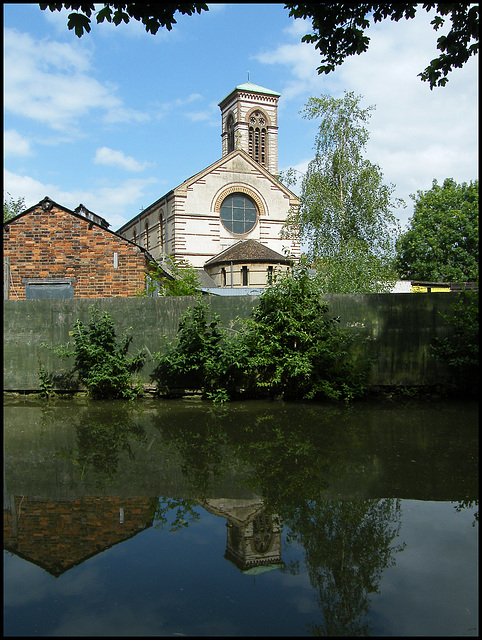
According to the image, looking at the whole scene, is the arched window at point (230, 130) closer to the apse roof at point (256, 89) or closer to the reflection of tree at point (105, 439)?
the apse roof at point (256, 89)

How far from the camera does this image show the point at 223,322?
11773 millimetres

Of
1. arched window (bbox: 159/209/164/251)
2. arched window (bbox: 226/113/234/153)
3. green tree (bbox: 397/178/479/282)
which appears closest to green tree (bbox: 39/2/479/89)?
arched window (bbox: 159/209/164/251)

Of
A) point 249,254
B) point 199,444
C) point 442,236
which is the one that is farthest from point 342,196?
point 442,236

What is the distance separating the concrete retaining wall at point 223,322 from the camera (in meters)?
11.5

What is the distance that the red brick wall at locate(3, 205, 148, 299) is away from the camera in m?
15.7

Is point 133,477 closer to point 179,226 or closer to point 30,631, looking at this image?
point 30,631

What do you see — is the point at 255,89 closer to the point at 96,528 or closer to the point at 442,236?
the point at 442,236

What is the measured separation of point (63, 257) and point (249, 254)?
21746 mm

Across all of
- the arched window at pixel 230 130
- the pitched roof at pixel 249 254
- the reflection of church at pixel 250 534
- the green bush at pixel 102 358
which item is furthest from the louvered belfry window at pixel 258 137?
the reflection of church at pixel 250 534

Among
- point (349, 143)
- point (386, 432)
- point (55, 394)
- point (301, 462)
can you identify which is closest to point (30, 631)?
point (301, 462)

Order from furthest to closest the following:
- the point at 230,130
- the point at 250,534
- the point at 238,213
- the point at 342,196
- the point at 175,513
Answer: the point at 230,130 → the point at 238,213 → the point at 342,196 → the point at 175,513 → the point at 250,534

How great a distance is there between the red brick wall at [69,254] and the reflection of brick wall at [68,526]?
11.2 m

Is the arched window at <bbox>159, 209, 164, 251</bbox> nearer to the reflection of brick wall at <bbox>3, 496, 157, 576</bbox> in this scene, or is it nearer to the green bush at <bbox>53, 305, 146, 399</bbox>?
the green bush at <bbox>53, 305, 146, 399</bbox>

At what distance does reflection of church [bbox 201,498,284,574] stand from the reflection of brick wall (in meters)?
0.72
